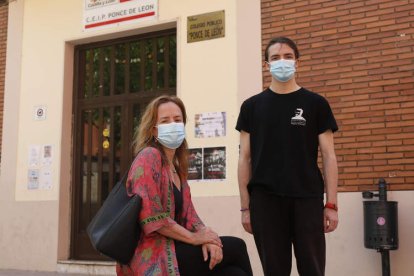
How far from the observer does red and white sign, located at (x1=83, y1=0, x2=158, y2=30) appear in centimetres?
845

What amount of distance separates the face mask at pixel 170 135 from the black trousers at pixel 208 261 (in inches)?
22.6

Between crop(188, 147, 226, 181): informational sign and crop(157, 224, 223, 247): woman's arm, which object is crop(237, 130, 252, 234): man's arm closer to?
crop(157, 224, 223, 247): woman's arm

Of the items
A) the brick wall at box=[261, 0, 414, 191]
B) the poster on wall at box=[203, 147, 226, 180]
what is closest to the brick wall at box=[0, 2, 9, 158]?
the poster on wall at box=[203, 147, 226, 180]

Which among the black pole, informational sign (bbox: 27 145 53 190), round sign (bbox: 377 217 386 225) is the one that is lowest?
the black pole

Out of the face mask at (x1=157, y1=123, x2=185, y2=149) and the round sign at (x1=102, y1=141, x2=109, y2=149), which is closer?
the face mask at (x1=157, y1=123, x2=185, y2=149)

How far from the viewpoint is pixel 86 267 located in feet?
27.5

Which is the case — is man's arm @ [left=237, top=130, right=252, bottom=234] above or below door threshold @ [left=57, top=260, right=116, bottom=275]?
above

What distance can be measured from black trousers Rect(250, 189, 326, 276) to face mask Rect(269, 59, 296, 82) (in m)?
0.72

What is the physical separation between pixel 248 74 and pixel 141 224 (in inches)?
192

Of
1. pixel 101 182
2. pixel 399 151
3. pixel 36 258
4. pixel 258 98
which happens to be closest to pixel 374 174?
pixel 399 151

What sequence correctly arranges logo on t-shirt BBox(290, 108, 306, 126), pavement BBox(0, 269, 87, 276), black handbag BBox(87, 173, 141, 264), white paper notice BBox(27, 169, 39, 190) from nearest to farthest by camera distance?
black handbag BBox(87, 173, 141, 264) < logo on t-shirt BBox(290, 108, 306, 126) < pavement BBox(0, 269, 87, 276) < white paper notice BBox(27, 169, 39, 190)

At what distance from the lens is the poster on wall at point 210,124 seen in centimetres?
761

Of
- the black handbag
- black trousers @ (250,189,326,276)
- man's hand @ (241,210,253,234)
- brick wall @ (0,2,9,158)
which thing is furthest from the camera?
brick wall @ (0,2,9,158)

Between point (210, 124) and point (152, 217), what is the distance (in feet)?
16.1
